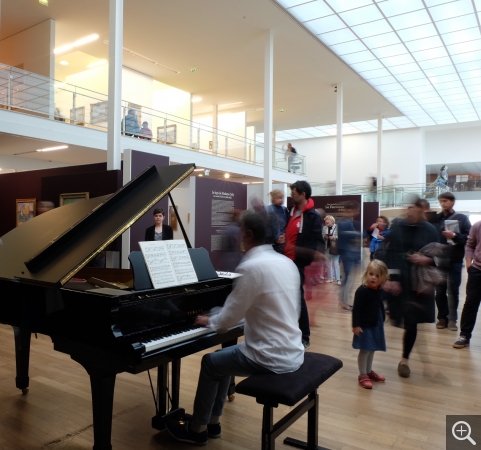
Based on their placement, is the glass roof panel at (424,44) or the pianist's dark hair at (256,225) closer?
the pianist's dark hair at (256,225)

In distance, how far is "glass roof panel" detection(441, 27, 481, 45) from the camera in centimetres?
1041

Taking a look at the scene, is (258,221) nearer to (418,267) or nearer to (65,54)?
(418,267)

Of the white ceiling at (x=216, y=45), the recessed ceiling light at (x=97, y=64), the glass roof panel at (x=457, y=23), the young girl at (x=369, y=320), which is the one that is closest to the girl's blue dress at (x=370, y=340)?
the young girl at (x=369, y=320)

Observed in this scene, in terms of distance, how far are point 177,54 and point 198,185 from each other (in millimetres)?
6204

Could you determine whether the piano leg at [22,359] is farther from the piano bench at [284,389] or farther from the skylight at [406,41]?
the skylight at [406,41]

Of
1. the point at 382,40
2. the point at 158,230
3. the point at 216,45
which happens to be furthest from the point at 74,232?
the point at 382,40

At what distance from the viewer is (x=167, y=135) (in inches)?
435

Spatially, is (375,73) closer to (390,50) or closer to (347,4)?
(390,50)

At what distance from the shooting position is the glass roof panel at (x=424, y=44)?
10.9 m

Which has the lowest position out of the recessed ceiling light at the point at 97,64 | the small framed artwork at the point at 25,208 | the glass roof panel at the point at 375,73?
the small framed artwork at the point at 25,208

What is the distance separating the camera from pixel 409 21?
9.91 meters

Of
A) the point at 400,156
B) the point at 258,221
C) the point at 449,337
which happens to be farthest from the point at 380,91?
the point at 258,221

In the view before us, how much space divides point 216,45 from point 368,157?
13359 mm

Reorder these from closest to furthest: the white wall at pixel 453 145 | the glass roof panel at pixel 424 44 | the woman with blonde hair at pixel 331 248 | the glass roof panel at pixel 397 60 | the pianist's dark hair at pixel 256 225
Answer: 1. the pianist's dark hair at pixel 256 225
2. the woman with blonde hair at pixel 331 248
3. the glass roof panel at pixel 424 44
4. the glass roof panel at pixel 397 60
5. the white wall at pixel 453 145
